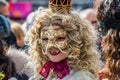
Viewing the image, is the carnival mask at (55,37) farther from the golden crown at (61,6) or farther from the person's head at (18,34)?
the person's head at (18,34)

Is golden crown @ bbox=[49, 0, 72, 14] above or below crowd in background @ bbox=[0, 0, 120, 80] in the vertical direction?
above

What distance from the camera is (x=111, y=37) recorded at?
150 inches

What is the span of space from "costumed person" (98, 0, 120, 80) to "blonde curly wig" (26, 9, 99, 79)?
0.27 ft

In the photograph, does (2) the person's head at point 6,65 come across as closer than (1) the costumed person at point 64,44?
No

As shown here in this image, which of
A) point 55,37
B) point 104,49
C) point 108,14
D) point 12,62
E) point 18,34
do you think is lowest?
point 18,34

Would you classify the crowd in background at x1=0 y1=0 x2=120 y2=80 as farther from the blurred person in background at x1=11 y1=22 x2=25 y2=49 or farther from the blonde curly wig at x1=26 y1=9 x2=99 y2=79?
the blurred person in background at x1=11 y1=22 x2=25 y2=49

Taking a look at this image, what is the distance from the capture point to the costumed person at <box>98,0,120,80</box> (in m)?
3.80

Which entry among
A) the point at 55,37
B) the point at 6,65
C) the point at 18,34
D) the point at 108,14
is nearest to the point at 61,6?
the point at 55,37

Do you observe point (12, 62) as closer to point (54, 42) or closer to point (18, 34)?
point (54, 42)

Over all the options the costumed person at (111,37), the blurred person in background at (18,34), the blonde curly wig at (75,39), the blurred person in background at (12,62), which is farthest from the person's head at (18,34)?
the costumed person at (111,37)

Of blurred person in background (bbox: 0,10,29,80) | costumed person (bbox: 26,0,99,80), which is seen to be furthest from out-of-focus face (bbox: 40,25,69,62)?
blurred person in background (bbox: 0,10,29,80)

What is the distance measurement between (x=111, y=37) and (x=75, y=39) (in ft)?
0.82

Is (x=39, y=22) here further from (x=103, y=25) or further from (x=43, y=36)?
(x=103, y=25)

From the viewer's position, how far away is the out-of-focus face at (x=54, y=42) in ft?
12.4
